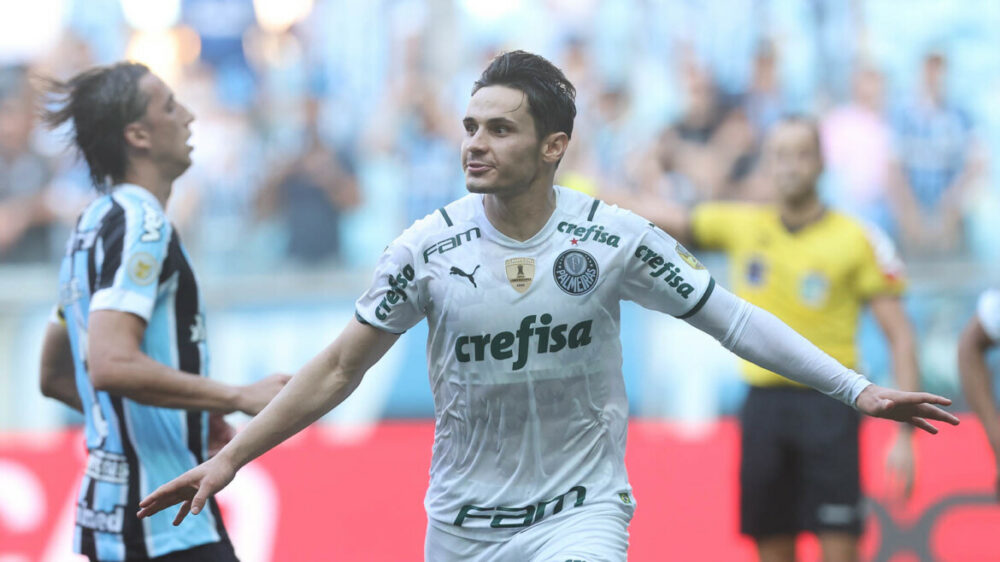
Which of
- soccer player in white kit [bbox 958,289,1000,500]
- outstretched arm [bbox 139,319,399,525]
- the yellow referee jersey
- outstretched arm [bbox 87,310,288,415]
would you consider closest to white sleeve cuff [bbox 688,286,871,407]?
outstretched arm [bbox 139,319,399,525]

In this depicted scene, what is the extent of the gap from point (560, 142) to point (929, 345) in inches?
279

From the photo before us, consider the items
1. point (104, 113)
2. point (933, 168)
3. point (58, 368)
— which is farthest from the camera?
point (933, 168)

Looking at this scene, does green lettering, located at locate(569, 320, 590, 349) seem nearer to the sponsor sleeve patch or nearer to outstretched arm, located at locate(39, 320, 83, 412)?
the sponsor sleeve patch

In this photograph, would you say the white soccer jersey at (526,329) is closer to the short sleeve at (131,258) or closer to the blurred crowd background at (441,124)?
the short sleeve at (131,258)

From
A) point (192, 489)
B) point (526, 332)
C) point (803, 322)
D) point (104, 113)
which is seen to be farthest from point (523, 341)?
point (803, 322)

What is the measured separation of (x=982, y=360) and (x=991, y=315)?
236mm

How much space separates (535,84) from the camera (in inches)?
165

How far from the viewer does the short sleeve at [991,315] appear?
5.68 metres

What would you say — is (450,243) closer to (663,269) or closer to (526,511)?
(663,269)

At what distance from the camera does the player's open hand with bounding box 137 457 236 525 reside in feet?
12.6

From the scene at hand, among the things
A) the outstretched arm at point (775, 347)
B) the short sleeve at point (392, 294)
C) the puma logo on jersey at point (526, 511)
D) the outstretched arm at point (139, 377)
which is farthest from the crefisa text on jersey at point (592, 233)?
the outstretched arm at point (139, 377)

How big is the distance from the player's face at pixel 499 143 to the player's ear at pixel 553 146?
4 centimetres

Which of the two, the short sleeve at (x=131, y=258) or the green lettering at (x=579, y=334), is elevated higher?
the short sleeve at (x=131, y=258)

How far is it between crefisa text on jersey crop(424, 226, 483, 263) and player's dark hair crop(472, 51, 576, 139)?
0.38 meters
